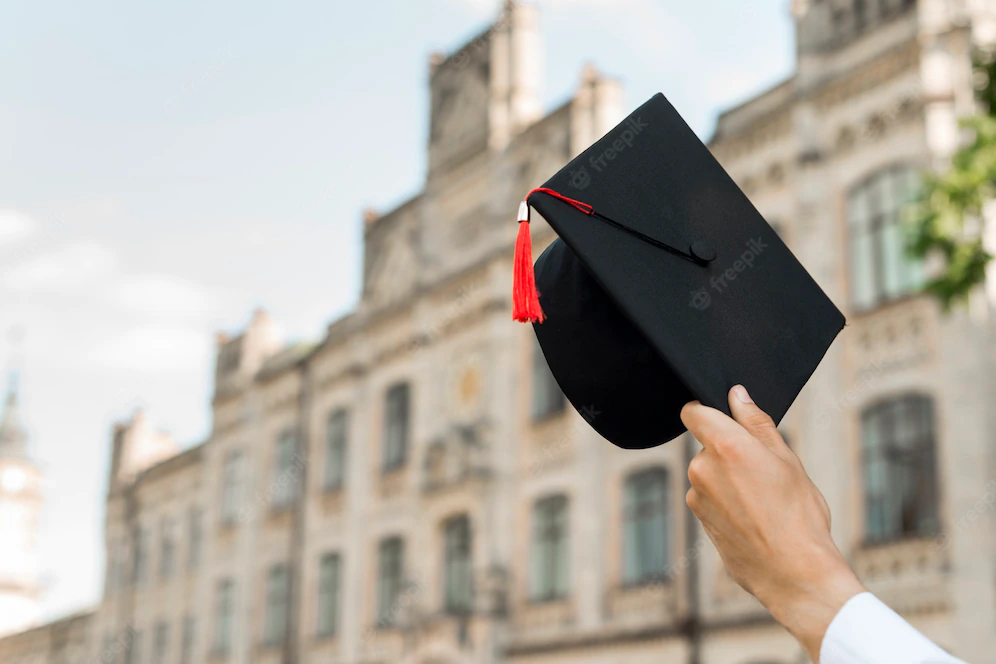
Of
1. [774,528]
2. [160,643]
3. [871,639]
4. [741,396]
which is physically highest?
[160,643]

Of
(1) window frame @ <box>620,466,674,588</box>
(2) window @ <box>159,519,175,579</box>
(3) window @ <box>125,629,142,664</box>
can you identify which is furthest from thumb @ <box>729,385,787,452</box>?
(3) window @ <box>125,629,142,664</box>

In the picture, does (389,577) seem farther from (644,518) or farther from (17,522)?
(17,522)

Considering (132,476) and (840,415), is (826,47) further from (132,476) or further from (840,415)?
(132,476)

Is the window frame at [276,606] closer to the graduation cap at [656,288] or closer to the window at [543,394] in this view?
the window at [543,394]

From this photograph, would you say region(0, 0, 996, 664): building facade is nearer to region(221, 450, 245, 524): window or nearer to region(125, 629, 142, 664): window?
region(221, 450, 245, 524): window

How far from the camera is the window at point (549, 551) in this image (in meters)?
20.4

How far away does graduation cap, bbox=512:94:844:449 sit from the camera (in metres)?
2.51

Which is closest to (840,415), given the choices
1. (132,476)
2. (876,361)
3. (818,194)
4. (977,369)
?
(876,361)

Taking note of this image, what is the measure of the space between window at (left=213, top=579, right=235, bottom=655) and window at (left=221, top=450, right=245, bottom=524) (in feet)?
5.60

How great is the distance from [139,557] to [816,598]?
36356 mm

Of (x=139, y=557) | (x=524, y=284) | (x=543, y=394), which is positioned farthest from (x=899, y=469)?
(x=139, y=557)

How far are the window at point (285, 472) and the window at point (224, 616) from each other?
289 cm

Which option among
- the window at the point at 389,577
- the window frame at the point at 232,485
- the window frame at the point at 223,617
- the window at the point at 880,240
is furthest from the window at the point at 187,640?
the window at the point at 880,240

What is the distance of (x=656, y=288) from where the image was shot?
253 cm
